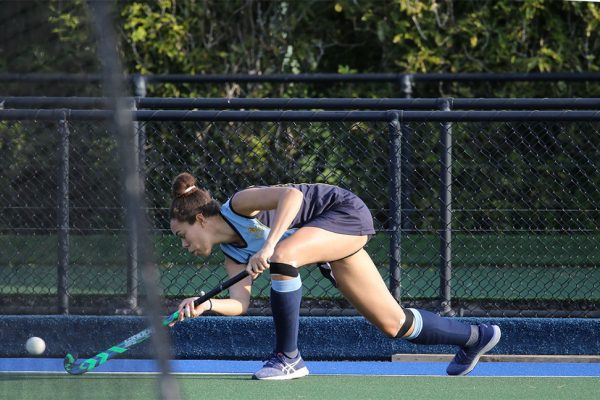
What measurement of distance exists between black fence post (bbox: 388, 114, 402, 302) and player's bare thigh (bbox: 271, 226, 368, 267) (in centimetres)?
103

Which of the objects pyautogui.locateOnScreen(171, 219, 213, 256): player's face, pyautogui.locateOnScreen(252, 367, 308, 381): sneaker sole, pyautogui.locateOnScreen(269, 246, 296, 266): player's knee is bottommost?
pyautogui.locateOnScreen(252, 367, 308, 381): sneaker sole

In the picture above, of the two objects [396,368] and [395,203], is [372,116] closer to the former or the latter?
[395,203]

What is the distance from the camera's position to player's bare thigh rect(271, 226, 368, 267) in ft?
17.2

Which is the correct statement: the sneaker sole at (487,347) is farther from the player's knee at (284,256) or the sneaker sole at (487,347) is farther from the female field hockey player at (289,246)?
the player's knee at (284,256)

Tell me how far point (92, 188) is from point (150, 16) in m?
8.17

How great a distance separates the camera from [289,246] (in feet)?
17.2

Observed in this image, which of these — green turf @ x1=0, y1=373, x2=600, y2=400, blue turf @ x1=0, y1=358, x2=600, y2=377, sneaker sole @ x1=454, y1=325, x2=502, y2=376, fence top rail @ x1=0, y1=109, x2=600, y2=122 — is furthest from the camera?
fence top rail @ x1=0, y1=109, x2=600, y2=122

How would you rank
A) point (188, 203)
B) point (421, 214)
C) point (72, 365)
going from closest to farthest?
point (72, 365) → point (188, 203) → point (421, 214)

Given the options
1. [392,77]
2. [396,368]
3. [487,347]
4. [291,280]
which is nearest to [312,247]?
[291,280]

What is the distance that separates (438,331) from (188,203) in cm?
138

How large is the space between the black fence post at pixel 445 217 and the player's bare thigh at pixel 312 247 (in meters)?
1.19

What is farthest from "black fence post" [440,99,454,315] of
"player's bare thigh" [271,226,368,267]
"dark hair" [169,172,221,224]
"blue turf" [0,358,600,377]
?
"dark hair" [169,172,221,224]

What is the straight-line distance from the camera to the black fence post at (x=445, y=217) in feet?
20.9

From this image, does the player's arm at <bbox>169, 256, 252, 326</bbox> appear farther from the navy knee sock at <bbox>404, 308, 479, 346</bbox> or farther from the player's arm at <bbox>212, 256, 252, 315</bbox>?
the navy knee sock at <bbox>404, 308, 479, 346</bbox>
